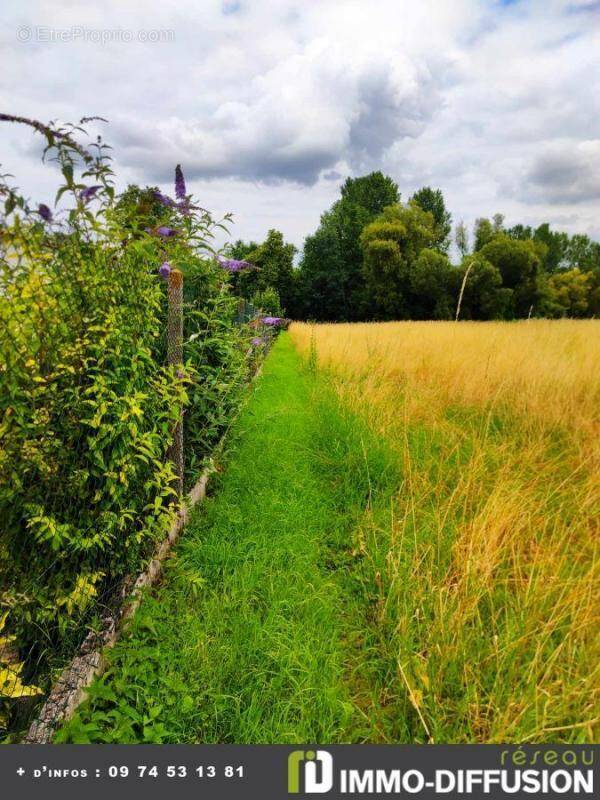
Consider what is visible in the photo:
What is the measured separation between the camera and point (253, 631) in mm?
2254

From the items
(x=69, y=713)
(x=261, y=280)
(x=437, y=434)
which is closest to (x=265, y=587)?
(x=69, y=713)

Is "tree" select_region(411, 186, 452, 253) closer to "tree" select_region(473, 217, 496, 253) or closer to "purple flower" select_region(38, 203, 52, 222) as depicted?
"tree" select_region(473, 217, 496, 253)

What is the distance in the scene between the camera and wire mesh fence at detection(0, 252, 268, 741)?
67.1 inches

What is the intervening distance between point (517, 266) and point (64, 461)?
3441 centimetres

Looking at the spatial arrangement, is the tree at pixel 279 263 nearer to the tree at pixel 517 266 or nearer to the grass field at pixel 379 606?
the tree at pixel 517 266

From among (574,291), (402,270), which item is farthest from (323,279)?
(574,291)

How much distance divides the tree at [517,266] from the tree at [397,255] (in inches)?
190

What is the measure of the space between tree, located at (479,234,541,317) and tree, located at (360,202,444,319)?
483 cm

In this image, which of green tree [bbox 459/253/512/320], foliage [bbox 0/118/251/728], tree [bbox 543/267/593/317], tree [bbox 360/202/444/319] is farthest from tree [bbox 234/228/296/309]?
foliage [bbox 0/118/251/728]

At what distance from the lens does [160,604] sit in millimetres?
2385

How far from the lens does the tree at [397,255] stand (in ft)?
113

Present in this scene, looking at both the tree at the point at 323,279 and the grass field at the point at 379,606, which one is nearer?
the grass field at the point at 379,606

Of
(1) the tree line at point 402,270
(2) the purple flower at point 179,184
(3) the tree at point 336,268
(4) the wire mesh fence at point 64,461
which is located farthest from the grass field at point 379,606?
(3) the tree at point 336,268

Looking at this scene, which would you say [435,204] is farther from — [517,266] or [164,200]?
[164,200]
